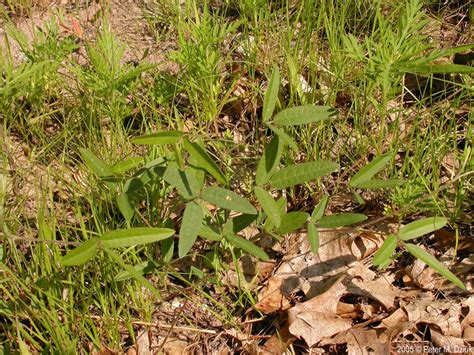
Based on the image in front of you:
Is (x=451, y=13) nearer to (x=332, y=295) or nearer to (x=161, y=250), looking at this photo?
(x=332, y=295)

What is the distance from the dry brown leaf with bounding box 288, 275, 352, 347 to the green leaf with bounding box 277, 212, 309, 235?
1.01ft

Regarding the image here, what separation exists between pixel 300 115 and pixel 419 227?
49 cm

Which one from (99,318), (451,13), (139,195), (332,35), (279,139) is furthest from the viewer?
(451,13)

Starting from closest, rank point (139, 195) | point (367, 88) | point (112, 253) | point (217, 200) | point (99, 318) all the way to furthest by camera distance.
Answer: point (112, 253)
point (217, 200)
point (99, 318)
point (139, 195)
point (367, 88)

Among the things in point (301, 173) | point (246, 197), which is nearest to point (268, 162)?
point (301, 173)

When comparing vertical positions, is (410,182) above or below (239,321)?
above

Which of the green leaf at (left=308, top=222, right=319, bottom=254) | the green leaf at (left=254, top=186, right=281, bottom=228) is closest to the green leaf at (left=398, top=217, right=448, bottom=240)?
the green leaf at (left=308, top=222, right=319, bottom=254)

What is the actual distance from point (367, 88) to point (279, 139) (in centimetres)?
59

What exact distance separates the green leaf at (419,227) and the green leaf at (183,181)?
622 mm

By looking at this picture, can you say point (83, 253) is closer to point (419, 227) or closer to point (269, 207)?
point (269, 207)

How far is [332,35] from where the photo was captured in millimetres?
A: 2289

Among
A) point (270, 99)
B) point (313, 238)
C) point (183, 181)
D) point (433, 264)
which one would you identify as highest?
point (270, 99)

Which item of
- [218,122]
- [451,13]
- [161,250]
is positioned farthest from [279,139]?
[451,13]

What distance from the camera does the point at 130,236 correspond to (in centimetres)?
149
